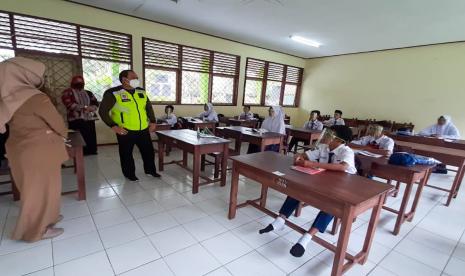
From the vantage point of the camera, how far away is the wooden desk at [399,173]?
2.41 meters

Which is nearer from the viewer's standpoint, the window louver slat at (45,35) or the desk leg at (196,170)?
the desk leg at (196,170)

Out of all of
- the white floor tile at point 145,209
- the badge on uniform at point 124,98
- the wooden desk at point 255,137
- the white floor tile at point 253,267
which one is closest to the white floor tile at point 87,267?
the white floor tile at point 145,209

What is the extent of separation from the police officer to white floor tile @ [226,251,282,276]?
214 centimetres

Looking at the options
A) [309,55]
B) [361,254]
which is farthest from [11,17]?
[309,55]

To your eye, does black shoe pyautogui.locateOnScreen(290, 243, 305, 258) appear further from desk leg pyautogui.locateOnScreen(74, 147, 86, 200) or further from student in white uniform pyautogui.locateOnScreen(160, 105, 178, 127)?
student in white uniform pyautogui.locateOnScreen(160, 105, 178, 127)

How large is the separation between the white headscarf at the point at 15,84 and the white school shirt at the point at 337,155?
2376 mm

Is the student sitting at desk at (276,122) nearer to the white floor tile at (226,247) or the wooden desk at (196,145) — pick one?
the wooden desk at (196,145)

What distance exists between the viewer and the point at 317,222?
2080 millimetres

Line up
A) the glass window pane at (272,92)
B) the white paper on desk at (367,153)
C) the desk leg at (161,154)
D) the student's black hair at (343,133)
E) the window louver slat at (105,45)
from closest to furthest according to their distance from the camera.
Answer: the student's black hair at (343,133) < the white paper on desk at (367,153) < the desk leg at (161,154) < the window louver slat at (105,45) < the glass window pane at (272,92)

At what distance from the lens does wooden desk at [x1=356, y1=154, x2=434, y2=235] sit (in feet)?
7.92

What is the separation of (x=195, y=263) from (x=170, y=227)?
0.57 metres

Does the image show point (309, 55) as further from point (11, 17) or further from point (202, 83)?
point (11, 17)

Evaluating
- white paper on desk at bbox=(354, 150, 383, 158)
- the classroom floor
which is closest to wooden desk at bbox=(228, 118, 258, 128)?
the classroom floor

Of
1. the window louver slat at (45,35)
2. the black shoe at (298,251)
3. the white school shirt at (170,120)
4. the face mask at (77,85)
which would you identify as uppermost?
the window louver slat at (45,35)
